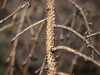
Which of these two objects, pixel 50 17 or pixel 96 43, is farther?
pixel 96 43

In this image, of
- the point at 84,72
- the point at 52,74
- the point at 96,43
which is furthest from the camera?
the point at 84,72

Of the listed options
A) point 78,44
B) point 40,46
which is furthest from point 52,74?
point 40,46

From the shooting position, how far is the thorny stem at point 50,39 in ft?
3.00

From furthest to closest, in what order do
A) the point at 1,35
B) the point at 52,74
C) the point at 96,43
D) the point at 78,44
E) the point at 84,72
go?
the point at 1,35 < the point at 84,72 < the point at 78,44 < the point at 96,43 < the point at 52,74

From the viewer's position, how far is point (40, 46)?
3.29 meters

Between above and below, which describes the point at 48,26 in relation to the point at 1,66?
below

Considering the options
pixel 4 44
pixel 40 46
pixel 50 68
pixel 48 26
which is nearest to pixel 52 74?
pixel 50 68

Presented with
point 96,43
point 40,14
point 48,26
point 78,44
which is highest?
point 40,14

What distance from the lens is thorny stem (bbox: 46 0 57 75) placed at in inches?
35.9

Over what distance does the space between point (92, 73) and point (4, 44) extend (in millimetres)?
1147

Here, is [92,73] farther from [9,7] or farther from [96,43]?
[9,7]

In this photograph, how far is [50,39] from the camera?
958mm

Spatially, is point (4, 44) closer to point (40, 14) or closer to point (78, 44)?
point (40, 14)

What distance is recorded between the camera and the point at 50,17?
0.99 metres
